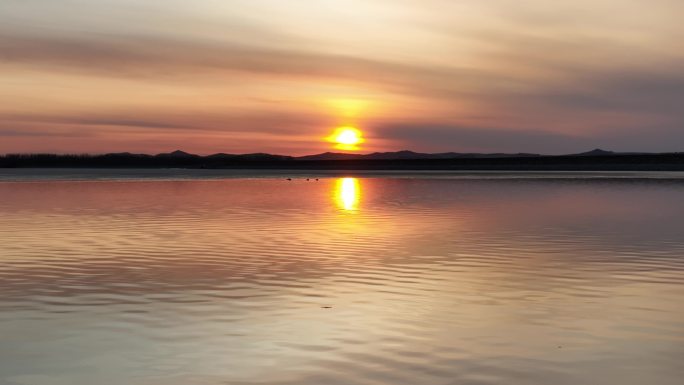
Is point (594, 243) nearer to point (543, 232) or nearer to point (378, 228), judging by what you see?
point (543, 232)

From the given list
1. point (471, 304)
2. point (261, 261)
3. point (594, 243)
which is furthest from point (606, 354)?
point (594, 243)

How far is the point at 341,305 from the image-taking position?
17.2 meters

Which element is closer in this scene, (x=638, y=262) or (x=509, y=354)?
(x=509, y=354)

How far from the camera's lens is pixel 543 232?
33.8 meters

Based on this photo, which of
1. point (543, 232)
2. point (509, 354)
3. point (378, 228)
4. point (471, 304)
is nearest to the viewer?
point (509, 354)

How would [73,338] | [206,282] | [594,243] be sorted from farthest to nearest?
[594,243], [206,282], [73,338]

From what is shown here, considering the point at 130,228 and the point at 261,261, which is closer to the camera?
the point at 261,261

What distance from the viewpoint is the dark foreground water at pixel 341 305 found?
12266 millimetres

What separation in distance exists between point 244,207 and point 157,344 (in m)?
37.9

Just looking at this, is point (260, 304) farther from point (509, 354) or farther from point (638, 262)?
point (638, 262)

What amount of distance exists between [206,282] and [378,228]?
1651 cm

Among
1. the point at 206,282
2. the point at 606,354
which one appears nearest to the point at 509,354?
the point at 606,354

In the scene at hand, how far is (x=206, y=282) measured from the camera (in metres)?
20.4

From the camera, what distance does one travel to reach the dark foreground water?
12266mm
